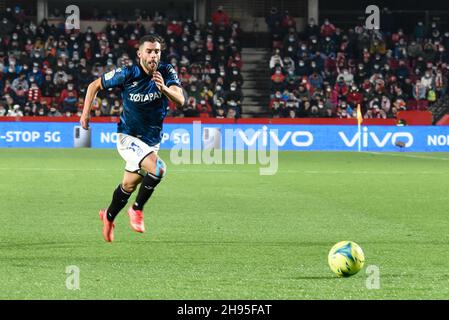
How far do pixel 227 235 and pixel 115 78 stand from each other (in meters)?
2.15

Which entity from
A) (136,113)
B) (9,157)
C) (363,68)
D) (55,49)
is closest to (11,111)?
(55,49)

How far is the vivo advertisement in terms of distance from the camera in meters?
33.5

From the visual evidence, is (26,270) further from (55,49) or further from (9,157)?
(55,49)

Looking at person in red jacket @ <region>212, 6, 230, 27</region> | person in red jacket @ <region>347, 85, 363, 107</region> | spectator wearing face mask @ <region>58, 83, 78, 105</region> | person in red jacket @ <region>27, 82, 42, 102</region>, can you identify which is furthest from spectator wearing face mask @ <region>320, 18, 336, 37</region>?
person in red jacket @ <region>27, 82, 42, 102</region>

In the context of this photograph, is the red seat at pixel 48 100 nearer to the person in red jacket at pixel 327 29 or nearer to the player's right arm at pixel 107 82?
the person in red jacket at pixel 327 29

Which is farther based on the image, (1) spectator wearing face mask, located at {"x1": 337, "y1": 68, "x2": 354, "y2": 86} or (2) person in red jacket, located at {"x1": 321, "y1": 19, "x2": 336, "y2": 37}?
(2) person in red jacket, located at {"x1": 321, "y1": 19, "x2": 336, "y2": 37}

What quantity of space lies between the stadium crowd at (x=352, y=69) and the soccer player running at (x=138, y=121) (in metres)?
24.3

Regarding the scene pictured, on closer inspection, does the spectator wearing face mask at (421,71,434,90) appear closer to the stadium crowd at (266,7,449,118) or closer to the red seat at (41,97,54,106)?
the stadium crowd at (266,7,449,118)

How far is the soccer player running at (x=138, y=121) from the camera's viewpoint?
1065 cm

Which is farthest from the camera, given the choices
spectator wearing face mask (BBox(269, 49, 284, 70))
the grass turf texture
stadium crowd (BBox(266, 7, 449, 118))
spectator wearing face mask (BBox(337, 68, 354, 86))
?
spectator wearing face mask (BBox(269, 49, 284, 70))

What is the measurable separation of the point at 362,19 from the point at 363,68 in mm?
5230

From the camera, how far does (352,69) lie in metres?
38.3

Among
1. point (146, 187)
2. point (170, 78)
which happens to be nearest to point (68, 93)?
point (146, 187)
